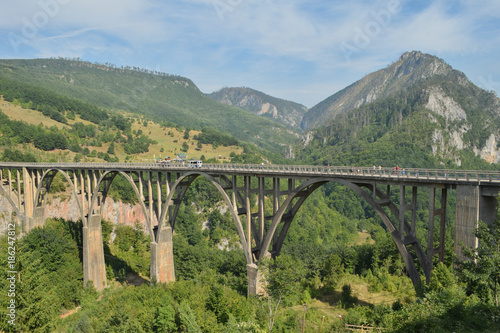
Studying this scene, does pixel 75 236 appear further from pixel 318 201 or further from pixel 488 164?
pixel 488 164

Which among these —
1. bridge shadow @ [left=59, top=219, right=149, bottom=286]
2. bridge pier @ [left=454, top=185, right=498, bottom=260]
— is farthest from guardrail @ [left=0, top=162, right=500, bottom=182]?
bridge shadow @ [left=59, top=219, right=149, bottom=286]

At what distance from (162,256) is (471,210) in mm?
32804

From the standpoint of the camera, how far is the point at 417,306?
1744 cm

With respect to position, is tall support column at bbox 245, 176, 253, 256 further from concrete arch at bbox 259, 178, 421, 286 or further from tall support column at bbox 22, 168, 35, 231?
tall support column at bbox 22, 168, 35, 231

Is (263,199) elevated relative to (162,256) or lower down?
elevated

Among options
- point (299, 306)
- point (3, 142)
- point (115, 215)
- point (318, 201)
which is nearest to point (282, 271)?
point (299, 306)

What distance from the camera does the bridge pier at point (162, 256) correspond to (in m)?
39.9

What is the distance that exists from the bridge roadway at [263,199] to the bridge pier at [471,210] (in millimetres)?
46

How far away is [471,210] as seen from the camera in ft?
60.3

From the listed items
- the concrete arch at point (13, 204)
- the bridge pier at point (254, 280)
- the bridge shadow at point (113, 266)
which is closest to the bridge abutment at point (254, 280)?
the bridge pier at point (254, 280)

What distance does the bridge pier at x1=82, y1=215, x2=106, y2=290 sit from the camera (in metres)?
46.9

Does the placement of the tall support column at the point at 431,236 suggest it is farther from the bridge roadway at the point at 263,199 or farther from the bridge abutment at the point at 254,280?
the bridge abutment at the point at 254,280

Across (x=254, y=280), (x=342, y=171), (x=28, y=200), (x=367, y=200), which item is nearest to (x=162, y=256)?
Result: (x=254, y=280)

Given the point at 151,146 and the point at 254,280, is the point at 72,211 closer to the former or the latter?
the point at 254,280
